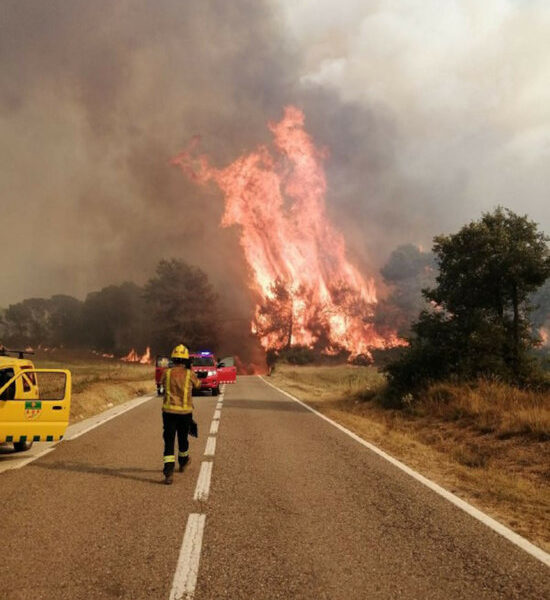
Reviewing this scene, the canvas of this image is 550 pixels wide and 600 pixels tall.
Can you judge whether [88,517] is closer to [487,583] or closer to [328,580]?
[328,580]

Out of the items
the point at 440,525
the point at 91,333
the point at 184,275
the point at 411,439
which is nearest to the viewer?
the point at 440,525

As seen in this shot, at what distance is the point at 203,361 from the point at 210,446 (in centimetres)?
1654

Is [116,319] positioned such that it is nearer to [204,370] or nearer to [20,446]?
[204,370]

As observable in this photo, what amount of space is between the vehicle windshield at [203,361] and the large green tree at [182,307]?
59261 mm

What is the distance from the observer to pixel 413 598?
3.78 meters

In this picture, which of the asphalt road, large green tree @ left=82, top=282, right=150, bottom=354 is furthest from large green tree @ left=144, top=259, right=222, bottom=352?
the asphalt road

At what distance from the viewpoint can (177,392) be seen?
7961 mm

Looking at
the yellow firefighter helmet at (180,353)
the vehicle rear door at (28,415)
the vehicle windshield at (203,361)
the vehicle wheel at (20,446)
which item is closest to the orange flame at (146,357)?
the vehicle windshield at (203,361)

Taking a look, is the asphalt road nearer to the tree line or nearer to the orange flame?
the tree line

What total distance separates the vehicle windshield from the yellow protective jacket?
18.3 m

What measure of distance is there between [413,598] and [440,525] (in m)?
1.91

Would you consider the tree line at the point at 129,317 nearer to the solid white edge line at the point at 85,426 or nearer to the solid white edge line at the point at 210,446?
the solid white edge line at the point at 85,426

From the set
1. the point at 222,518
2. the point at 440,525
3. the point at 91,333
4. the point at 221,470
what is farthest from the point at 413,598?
the point at 91,333

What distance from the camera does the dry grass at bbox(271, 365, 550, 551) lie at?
667cm
